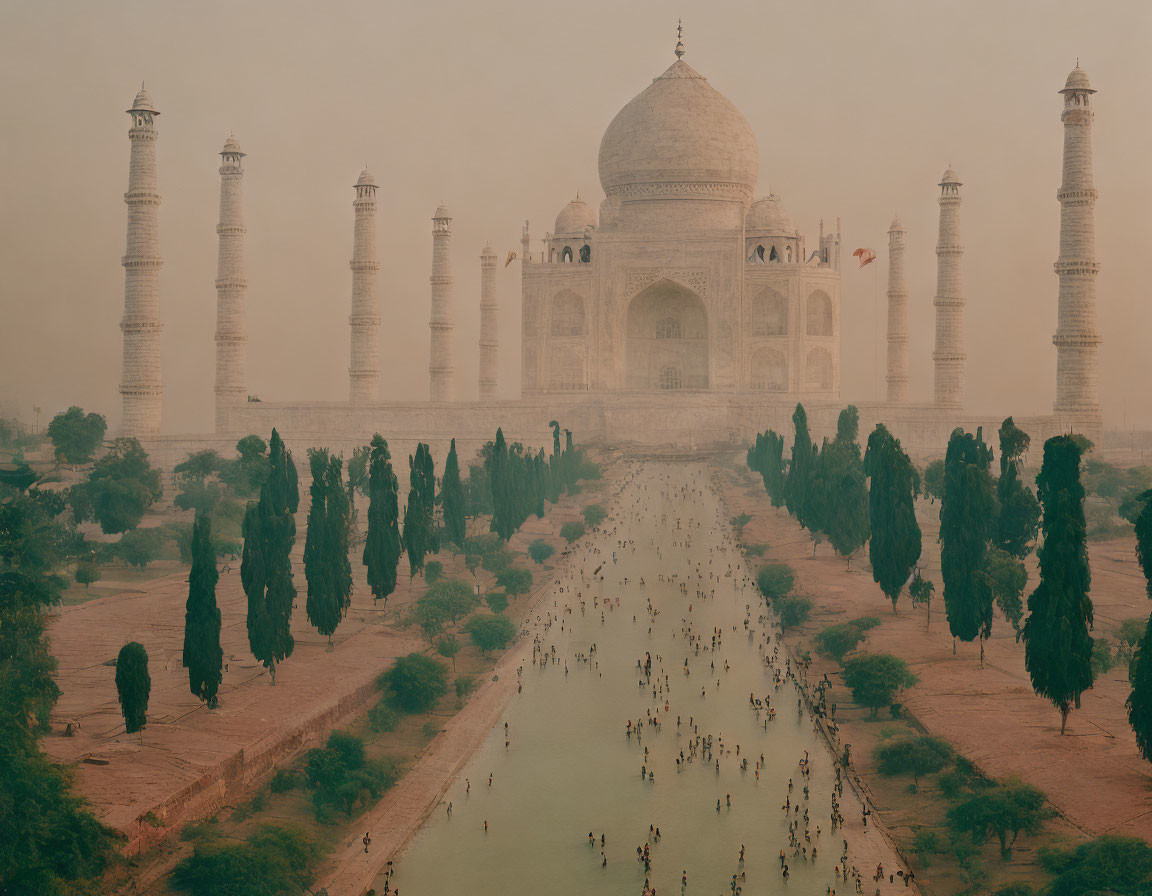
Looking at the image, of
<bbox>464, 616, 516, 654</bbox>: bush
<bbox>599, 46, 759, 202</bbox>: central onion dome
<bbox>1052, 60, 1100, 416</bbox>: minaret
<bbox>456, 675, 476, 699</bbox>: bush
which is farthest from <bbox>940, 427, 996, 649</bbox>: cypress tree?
<bbox>599, 46, 759, 202</bbox>: central onion dome

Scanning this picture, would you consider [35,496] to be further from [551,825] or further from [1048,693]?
[1048,693]

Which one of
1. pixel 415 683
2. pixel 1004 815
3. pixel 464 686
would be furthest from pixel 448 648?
pixel 1004 815

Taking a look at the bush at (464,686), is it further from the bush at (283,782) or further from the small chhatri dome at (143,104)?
the small chhatri dome at (143,104)

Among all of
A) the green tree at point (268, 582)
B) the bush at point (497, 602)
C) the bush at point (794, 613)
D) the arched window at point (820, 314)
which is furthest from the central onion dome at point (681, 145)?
the green tree at point (268, 582)

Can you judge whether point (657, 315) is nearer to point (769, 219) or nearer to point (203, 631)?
point (769, 219)

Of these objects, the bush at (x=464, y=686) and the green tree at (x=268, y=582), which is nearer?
the green tree at (x=268, y=582)

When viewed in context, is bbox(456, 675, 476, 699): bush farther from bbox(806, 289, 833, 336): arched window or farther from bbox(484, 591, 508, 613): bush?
bbox(806, 289, 833, 336): arched window
